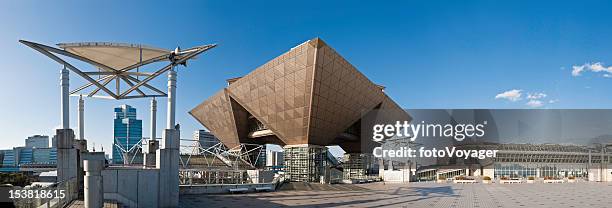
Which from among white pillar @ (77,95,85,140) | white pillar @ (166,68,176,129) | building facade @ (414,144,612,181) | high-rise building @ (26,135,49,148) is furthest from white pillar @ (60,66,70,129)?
high-rise building @ (26,135,49,148)

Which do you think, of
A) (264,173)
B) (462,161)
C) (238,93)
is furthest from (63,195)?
(462,161)

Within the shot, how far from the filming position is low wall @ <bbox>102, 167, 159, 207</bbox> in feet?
47.5

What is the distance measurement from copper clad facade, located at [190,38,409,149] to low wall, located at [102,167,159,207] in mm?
18620

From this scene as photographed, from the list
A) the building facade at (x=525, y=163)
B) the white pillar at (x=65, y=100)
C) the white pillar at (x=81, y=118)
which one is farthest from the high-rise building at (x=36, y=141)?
the white pillar at (x=65, y=100)

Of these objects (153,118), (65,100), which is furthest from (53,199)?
(153,118)

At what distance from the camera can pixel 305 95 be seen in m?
34.0

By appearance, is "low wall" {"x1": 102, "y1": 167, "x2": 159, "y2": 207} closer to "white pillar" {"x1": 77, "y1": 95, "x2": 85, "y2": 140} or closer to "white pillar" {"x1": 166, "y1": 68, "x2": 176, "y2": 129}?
"white pillar" {"x1": 166, "y1": 68, "x2": 176, "y2": 129}

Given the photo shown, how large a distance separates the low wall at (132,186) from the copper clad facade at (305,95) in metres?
18.6

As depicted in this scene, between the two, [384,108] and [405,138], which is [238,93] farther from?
[405,138]

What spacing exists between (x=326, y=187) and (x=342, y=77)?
1066 cm

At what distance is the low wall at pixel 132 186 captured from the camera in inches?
571

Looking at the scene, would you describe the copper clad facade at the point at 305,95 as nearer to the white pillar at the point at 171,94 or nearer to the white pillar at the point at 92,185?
the white pillar at the point at 171,94

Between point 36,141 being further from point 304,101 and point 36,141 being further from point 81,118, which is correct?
point 81,118

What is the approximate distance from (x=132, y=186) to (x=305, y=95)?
20651mm
